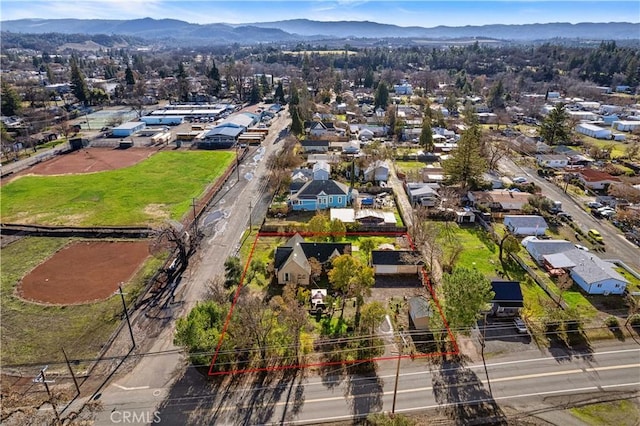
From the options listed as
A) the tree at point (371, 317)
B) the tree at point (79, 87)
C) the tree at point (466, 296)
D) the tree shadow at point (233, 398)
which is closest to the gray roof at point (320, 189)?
the tree at point (371, 317)

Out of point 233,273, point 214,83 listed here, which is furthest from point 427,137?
point 214,83

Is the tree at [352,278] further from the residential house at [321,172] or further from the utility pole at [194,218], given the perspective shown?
the residential house at [321,172]

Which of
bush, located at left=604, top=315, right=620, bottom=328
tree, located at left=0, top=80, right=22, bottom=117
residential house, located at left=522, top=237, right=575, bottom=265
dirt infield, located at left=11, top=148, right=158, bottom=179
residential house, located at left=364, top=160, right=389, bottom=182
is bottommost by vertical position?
bush, located at left=604, top=315, right=620, bottom=328

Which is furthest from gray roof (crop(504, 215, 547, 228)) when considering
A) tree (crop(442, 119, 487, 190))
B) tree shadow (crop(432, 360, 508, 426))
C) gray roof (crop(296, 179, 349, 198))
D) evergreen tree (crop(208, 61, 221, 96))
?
evergreen tree (crop(208, 61, 221, 96))

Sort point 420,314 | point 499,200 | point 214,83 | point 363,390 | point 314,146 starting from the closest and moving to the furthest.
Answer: point 363,390, point 420,314, point 499,200, point 314,146, point 214,83

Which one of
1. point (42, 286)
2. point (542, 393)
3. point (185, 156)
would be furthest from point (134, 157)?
point (542, 393)

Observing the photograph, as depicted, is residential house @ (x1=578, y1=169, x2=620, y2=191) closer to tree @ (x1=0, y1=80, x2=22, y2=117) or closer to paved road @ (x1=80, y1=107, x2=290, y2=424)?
paved road @ (x1=80, y1=107, x2=290, y2=424)

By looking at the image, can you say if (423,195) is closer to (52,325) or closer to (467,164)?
(467,164)
